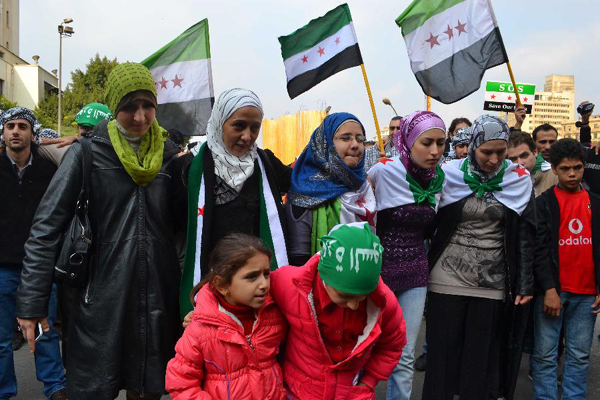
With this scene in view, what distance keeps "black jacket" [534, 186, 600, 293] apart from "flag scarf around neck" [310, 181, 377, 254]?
1.30 meters

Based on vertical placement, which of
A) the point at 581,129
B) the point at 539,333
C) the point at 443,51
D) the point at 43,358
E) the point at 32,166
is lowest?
the point at 43,358

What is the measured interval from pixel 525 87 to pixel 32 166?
9.47m

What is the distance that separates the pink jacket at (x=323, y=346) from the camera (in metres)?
2.41

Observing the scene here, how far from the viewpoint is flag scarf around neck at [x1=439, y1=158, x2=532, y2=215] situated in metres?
3.41

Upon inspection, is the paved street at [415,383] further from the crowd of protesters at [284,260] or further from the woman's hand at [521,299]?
the woman's hand at [521,299]

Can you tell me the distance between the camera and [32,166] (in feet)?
13.5

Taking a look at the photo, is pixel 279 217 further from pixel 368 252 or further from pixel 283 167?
pixel 368 252

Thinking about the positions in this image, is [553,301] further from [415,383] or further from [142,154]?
[142,154]

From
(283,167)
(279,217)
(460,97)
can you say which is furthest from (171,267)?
(460,97)

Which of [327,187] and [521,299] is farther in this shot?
[521,299]

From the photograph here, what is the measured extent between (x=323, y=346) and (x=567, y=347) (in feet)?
7.49

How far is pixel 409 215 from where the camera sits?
336 centimetres

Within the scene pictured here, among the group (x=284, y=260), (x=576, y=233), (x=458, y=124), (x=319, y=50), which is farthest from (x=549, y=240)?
(x=458, y=124)

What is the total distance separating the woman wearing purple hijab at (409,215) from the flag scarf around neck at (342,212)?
240 millimetres
